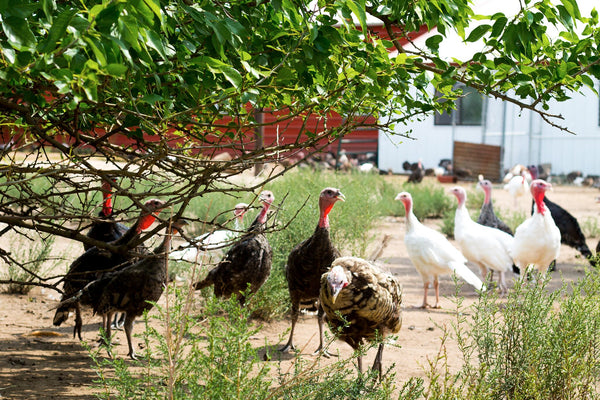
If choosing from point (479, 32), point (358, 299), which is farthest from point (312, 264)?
point (479, 32)

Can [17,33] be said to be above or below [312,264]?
above

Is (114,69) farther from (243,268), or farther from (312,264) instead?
(243,268)

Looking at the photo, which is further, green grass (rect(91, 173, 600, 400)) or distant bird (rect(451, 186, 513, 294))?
distant bird (rect(451, 186, 513, 294))

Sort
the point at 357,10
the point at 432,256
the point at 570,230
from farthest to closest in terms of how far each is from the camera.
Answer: the point at 570,230 < the point at 432,256 < the point at 357,10

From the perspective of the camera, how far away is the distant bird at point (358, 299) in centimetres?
439

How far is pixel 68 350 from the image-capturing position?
5.43 metres

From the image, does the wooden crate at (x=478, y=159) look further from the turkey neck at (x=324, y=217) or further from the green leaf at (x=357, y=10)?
the green leaf at (x=357, y=10)

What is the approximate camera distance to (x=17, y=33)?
1579 mm

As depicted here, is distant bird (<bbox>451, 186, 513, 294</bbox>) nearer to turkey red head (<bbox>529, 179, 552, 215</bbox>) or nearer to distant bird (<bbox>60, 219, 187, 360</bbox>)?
turkey red head (<bbox>529, 179, 552, 215</bbox>)

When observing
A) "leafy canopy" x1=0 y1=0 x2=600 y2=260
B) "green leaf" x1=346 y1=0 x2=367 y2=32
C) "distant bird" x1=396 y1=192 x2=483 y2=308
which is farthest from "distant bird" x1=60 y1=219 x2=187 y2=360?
"distant bird" x1=396 y1=192 x2=483 y2=308

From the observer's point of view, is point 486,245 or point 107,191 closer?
point 107,191

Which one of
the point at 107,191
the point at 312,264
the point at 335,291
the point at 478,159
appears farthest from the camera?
the point at 478,159

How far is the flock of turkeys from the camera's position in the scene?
4285mm

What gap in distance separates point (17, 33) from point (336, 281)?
295 cm
